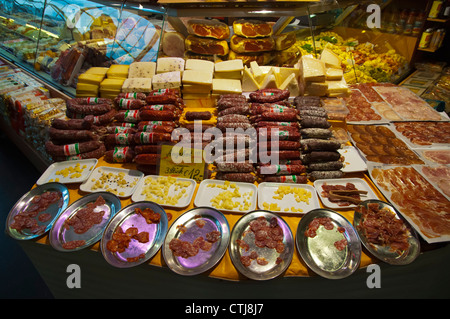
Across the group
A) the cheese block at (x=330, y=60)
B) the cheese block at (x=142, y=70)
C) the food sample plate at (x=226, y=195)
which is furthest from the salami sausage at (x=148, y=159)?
the cheese block at (x=330, y=60)

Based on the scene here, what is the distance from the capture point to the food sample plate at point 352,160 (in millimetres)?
2748

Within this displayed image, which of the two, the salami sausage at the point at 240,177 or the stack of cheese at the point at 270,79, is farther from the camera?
the stack of cheese at the point at 270,79

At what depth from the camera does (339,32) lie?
5707 millimetres

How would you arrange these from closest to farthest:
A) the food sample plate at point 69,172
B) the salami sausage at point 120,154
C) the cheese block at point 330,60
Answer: the food sample plate at point 69,172 < the salami sausage at point 120,154 < the cheese block at point 330,60

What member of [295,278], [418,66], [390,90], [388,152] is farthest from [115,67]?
[418,66]

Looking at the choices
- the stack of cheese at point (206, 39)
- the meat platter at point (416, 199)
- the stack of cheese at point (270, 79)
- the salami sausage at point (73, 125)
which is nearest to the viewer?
the meat platter at point (416, 199)

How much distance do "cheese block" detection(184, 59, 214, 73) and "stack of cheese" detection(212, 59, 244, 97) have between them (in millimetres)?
92

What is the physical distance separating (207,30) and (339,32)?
11.8 feet

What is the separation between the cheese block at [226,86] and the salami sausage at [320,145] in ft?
4.38

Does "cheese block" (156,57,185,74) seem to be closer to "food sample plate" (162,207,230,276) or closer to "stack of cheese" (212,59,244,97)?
"stack of cheese" (212,59,244,97)

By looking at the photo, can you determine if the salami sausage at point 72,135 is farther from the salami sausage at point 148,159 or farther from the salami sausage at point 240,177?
the salami sausage at point 240,177

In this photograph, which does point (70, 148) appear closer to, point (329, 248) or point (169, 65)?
point (169, 65)

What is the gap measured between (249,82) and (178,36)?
4.96 feet
